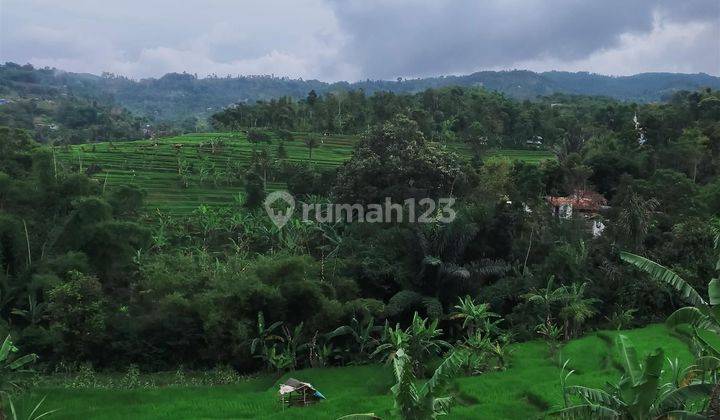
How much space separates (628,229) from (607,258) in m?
1.09

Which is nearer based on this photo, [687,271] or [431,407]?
[431,407]

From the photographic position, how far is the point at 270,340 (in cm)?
1559

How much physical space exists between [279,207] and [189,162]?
16.0m

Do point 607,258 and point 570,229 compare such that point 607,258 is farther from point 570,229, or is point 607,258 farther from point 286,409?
point 286,409

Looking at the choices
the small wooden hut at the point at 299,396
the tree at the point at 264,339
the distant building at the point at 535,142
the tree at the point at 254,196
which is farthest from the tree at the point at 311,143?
the small wooden hut at the point at 299,396

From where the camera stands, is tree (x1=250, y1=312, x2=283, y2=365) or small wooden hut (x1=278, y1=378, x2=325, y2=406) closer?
small wooden hut (x1=278, y1=378, x2=325, y2=406)

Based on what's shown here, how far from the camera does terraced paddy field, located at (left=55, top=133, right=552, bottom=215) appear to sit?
35.6m

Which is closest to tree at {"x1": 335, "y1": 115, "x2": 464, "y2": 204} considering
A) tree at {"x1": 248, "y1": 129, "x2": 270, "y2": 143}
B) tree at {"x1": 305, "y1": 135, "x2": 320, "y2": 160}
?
tree at {"x1": 305, "y1": 135, "x2": 320, "y2": 160}

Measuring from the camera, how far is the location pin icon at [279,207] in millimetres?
25375

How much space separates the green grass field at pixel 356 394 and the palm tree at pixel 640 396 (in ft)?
8.09

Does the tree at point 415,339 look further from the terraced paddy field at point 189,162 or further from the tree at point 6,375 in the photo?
the terraced paddy field at point 189,162

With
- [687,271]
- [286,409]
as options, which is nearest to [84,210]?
[286,409]

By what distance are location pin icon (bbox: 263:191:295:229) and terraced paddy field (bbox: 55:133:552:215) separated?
11.3ft

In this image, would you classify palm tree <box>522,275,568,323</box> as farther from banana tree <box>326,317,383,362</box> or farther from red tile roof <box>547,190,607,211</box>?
red tile roof <box>547,190,607,211</box>
